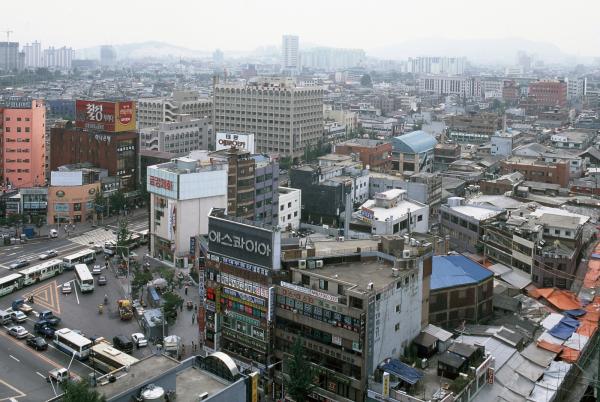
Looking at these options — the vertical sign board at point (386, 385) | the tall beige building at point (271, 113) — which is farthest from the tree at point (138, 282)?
the tall beige building at point (271, 113)

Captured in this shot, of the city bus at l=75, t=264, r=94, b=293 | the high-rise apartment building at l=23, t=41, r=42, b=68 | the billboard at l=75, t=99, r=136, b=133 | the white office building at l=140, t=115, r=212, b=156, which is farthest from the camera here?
the high-rise apartment building at l=23, t=41, r=42, b=68

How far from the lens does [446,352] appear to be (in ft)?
58.0

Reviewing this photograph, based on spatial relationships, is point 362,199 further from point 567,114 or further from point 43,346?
point 567,114

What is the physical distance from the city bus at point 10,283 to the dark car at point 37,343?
16.4 ft


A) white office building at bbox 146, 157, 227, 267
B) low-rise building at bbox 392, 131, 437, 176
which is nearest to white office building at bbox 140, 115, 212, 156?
low-rise building at bbox 392, 131, 437, 176

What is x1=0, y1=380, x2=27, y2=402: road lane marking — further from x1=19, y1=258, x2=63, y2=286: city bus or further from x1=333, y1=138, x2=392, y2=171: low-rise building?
x1=333, y1=138, x2=392, y2=171: low-rise building

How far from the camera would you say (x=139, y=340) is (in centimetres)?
2120

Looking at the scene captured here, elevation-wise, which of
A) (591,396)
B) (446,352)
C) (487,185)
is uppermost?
(487,185)

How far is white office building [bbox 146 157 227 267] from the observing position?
28.8 m

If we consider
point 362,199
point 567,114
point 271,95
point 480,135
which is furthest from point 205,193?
point 567,114

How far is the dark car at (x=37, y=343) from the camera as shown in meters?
20.5

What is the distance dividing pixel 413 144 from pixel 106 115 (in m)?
19.7

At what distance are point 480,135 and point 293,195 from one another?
33.7 metres

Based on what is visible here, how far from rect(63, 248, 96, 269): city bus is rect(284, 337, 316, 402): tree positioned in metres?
14.6
